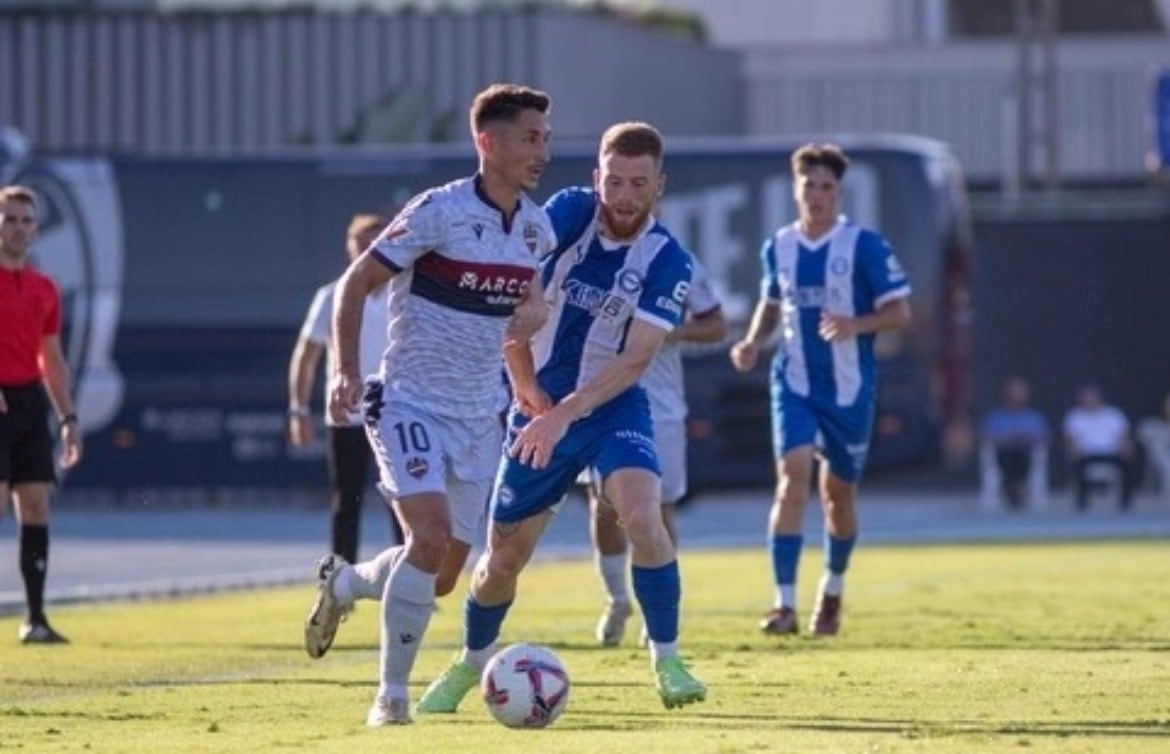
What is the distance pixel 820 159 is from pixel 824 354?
3.26 ft

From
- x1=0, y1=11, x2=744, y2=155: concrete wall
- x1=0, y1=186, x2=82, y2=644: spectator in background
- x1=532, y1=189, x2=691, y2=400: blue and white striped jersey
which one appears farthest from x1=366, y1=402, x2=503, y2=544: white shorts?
x1=0, y1=11, x2=744, y2=155: concrete wall

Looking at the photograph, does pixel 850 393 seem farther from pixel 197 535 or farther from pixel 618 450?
pixel 197 535

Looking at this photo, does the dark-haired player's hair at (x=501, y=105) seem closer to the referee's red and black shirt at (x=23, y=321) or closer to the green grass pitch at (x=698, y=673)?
the green grass pitch at (x=698, y=673)

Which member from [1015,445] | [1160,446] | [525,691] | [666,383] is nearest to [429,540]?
[525,691]

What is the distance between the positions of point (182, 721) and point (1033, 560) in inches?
572

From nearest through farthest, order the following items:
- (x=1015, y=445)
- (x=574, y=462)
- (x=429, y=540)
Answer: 1. (x=429, y=540)
2. (x=574, y=462)
3. (x=1015, y=445)

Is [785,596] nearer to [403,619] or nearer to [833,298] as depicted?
[833,298]

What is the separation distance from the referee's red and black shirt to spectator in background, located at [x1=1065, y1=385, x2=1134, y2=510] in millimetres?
22239

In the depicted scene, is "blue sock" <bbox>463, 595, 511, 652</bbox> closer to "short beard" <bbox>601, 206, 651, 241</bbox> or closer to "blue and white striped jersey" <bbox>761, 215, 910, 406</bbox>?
"short beard" <bbox>601, 206, 651, 241</bbox>

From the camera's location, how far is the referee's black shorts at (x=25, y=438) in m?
17.5

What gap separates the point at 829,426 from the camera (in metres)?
17.5

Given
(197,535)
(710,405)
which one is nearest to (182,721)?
(197,535)

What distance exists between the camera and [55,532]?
33844 mm

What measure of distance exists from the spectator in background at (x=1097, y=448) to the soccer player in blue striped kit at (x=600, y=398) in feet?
84.6
